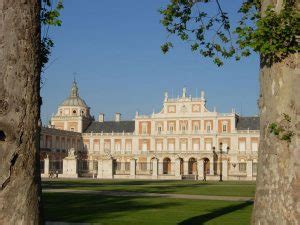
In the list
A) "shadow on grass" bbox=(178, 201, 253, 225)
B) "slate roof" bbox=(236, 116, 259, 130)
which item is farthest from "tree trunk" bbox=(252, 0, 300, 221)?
"slate roof" bbox=(236, 116, 259, 130)

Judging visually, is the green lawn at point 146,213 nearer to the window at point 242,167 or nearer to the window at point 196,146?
the window at point 242,167

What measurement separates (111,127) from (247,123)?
23105mm

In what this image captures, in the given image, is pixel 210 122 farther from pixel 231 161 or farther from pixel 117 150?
pixel 117 150

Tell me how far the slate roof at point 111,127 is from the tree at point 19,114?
7772cm

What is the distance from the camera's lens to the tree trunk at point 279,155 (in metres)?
5.20

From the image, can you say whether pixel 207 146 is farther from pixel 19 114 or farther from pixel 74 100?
pixel 19 114

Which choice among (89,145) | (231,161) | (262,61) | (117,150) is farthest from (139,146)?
(262,61)

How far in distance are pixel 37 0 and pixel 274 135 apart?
2.78 meters

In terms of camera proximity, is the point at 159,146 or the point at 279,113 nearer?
the point at 279,113

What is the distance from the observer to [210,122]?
247ft

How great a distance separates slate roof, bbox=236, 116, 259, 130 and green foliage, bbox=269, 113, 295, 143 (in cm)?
7040

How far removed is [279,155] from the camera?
5.30m

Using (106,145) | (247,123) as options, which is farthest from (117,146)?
(247,123)

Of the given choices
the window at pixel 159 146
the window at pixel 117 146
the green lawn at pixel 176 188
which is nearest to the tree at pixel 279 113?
the green lawn at pixel 176 188
